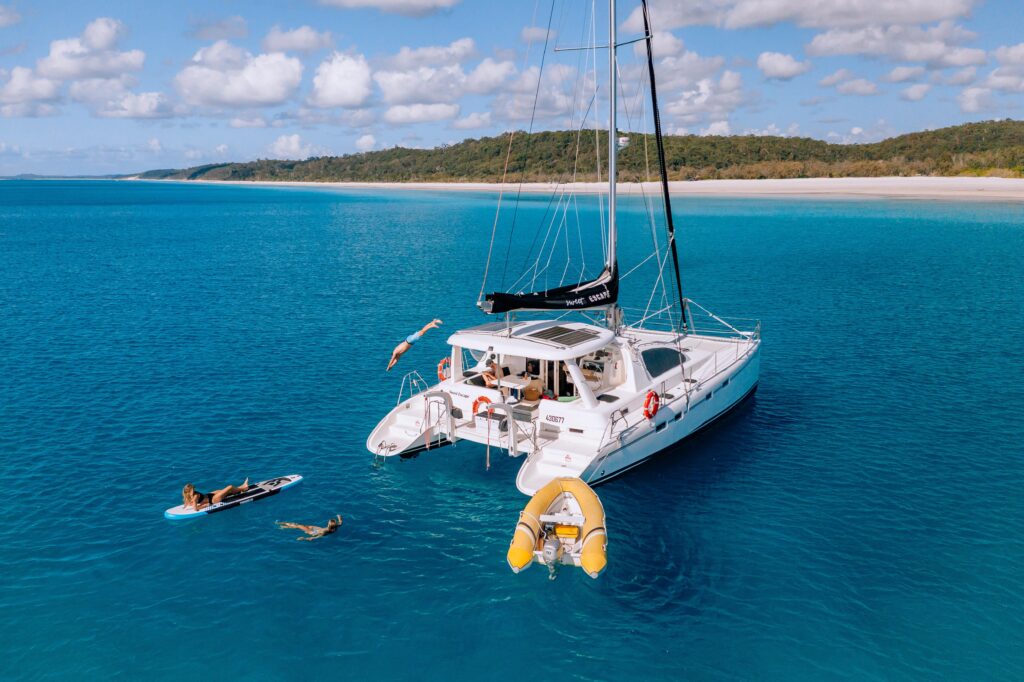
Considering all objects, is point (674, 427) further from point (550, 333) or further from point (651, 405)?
point (550, 333)

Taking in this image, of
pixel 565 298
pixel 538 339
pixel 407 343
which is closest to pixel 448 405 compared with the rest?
pixel 538 339

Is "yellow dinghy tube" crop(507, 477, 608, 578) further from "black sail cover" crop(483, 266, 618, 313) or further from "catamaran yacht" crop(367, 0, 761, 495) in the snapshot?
"black sail cover" crop(483, 266, 618, 313)

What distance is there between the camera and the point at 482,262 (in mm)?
64375

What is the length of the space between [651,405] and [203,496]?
1252 centimetres

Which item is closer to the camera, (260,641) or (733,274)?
(260,641)

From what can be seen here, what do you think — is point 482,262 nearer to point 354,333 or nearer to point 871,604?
point 354,333

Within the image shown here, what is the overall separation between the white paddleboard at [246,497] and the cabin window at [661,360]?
11383 millimetres

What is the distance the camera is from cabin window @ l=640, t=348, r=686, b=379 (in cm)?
2228

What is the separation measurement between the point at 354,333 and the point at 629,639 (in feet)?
88.5

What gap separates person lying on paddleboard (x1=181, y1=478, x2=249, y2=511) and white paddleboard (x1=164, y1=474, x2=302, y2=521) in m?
0.09

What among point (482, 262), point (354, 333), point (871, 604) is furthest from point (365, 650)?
point (482, 262)

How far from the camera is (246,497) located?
18797 mm

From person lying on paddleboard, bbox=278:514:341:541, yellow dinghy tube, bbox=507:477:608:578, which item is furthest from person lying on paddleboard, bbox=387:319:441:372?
yellow dinghy tube, bbox=507:477:608:578

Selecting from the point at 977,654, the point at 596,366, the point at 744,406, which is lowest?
the point at 977,654
